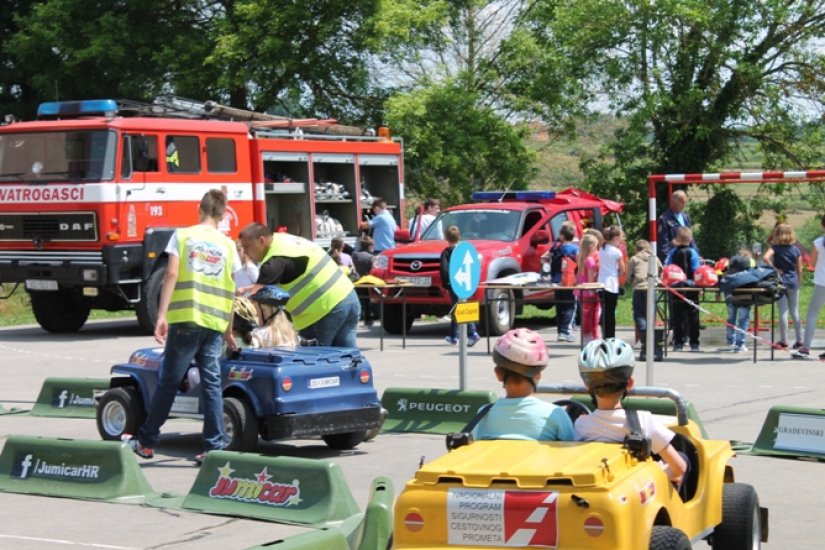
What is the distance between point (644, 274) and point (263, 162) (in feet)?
24.1

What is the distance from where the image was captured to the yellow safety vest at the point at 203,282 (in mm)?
10406

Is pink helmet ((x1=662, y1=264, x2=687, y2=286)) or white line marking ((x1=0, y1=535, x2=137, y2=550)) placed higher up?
pink helmet ((x1=662, y1=264, x2=687, y2=286))

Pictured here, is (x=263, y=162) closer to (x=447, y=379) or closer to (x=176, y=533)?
(x=447, y=379)

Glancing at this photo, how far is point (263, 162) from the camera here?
24.1 metres

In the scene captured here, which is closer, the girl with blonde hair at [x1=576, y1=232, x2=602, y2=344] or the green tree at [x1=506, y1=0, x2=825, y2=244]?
the girl with blonde hair at [x1=576, y1=232, x2=602, y2=344]


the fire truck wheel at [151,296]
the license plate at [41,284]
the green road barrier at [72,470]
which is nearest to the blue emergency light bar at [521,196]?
the fire truck wheel at [151,296]

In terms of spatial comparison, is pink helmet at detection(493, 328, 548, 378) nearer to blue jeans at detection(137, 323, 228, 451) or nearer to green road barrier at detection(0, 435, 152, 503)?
green road barrier at detection(0, 435, 152, 503)

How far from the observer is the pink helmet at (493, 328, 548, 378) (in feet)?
22.1

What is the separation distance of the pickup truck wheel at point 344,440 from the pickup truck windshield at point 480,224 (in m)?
11.5

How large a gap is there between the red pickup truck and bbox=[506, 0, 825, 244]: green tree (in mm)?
8613

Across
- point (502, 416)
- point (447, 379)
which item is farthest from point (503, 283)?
point (502, 416)

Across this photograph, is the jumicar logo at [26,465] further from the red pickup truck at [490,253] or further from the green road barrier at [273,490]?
the red pickup truck at [490,253]

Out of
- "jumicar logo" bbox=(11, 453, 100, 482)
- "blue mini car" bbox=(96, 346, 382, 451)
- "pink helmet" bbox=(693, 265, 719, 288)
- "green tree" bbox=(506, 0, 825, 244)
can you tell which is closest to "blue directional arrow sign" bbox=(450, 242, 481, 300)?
"blue mini car" bbox=(96, 346, 382, 451)

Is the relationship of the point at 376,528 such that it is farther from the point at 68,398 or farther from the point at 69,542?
the point at 68,398
